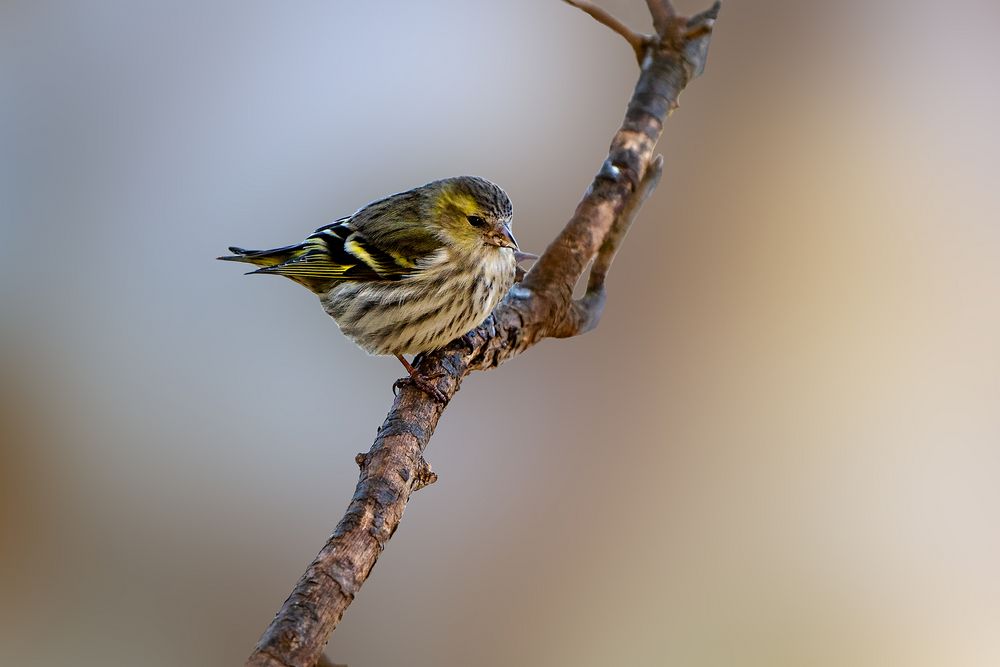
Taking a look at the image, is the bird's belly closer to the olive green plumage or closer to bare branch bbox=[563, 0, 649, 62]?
the olive green plumage

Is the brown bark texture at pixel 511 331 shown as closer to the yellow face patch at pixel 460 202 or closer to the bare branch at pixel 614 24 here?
the bare branch at pixel 614 24

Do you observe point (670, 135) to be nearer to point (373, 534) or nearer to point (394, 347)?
point (394, 347)

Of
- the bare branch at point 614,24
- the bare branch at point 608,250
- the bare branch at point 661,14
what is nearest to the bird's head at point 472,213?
the bare branch at point 608,250

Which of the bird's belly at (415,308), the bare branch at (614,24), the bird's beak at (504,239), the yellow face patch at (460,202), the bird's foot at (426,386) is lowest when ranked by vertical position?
the bird's foot at (426,386)

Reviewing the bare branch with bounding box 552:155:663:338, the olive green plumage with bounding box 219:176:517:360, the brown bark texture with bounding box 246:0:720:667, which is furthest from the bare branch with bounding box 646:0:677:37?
the olive green plumage with bounding box 219:176:517:360

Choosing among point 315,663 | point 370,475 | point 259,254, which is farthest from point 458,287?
point 315,663

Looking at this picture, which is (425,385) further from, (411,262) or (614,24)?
(614,24)

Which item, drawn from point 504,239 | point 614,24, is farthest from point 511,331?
point 614,24
